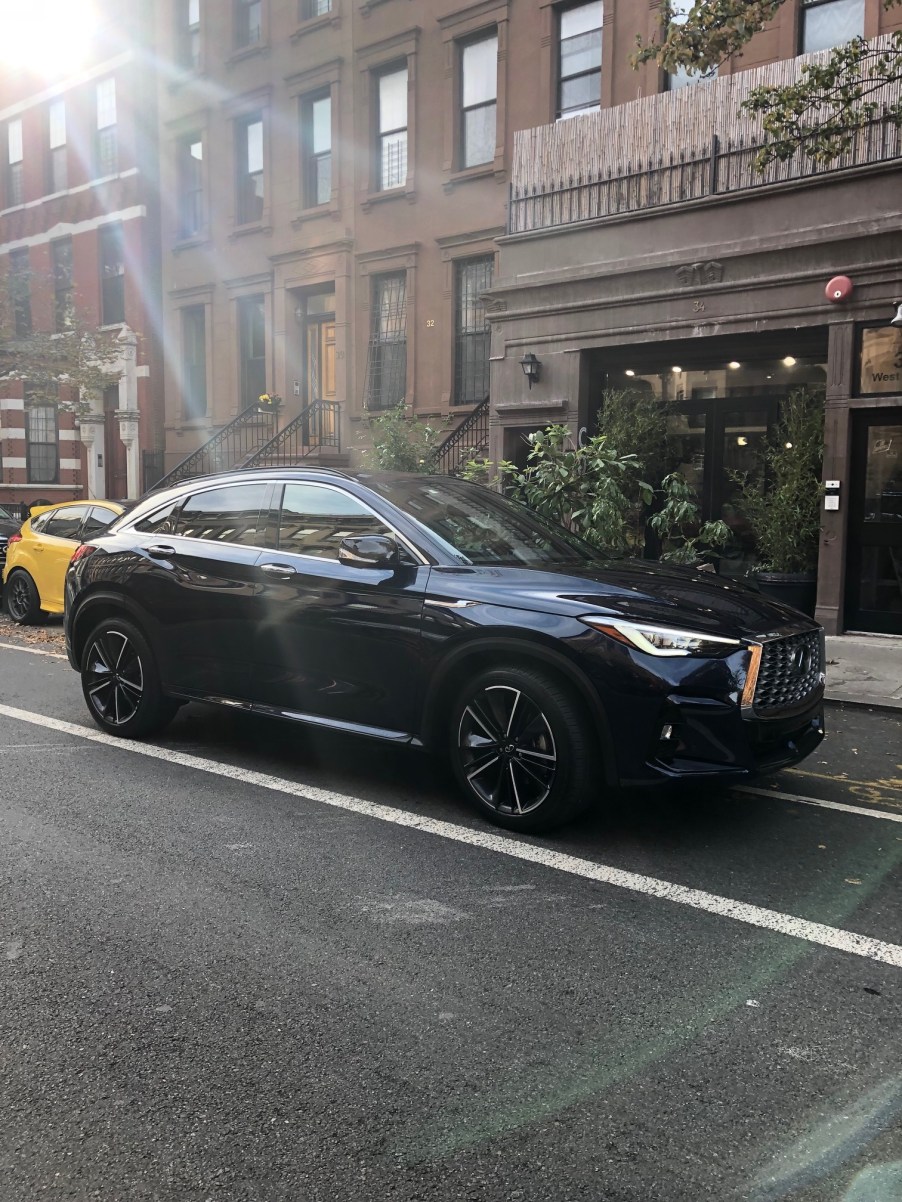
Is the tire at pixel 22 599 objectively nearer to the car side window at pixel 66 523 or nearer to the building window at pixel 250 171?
the car side window at pixel 66 523

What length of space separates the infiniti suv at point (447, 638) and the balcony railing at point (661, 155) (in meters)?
7.18

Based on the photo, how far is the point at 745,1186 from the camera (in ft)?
7.28

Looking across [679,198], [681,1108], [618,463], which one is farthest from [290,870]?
[679,198]

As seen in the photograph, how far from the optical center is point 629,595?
447cm

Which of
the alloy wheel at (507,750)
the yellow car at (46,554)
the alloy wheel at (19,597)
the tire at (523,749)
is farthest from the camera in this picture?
the alloy wheel at (19,597)

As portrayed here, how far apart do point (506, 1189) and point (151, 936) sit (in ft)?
5.83

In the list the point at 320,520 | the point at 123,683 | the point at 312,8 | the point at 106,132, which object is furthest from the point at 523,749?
the point at 106,132

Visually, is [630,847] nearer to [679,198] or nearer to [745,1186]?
[745,1186]

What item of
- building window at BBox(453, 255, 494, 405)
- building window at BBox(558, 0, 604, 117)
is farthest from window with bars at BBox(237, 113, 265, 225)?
building window at BBox(558, 0, 604, 117)

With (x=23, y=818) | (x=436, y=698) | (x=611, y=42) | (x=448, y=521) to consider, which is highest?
(x=611, y=42)

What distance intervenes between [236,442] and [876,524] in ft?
41.7

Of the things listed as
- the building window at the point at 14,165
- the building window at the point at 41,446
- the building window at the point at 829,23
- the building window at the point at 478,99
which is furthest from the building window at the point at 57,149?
the building window at the point at 829,23

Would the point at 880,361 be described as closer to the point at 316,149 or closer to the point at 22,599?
the point at 22,599

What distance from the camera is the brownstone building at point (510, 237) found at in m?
10.5
